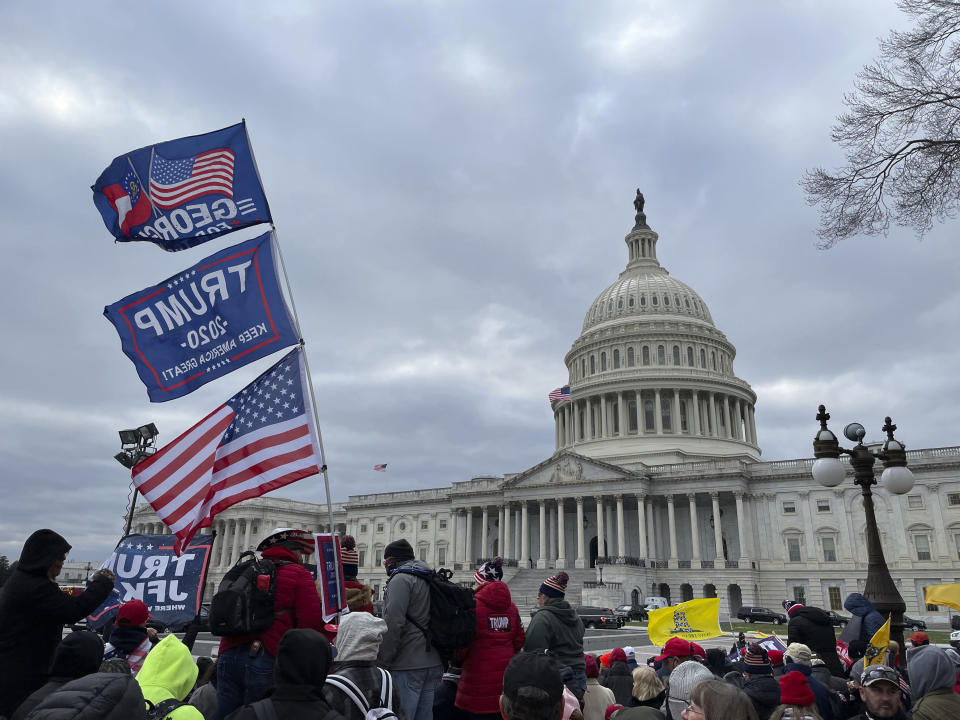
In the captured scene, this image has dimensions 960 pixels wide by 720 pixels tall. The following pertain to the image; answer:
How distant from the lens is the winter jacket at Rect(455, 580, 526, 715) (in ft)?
21.9

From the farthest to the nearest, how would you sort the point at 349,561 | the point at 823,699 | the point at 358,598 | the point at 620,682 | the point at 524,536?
the point at 524,536, the point at 620,682, the point at 349,561, the point at 358,598, the point at 823,699

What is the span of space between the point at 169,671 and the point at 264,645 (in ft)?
2.67

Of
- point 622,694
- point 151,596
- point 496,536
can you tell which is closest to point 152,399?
point 151,596

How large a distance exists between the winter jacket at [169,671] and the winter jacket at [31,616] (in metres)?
1.13

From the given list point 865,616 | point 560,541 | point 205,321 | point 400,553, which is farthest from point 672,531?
point 400,553

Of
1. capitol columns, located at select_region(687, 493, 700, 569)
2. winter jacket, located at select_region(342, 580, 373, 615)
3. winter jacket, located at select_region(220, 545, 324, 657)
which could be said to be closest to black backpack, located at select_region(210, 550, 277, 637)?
winter jacket, located at select_region(220, 545, 324, 657)

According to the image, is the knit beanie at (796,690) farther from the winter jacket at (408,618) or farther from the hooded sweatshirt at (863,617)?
the hooded sweatshirt at (863,617)

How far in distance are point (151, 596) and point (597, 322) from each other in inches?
3198

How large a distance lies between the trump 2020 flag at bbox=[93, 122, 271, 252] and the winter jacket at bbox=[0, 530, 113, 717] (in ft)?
17.1

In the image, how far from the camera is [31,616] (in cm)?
618

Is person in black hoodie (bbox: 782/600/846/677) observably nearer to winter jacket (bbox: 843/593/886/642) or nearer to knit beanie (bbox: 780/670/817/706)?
winter jacket (bbox: 843/593/886/642)

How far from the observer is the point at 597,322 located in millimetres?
87750

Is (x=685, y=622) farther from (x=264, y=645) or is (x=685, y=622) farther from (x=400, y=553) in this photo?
(x=264, y=645)

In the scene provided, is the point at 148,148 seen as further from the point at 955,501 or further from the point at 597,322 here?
the point at 597,322
